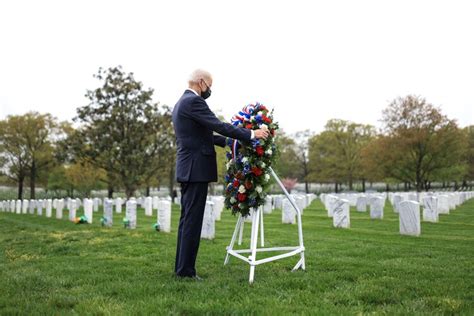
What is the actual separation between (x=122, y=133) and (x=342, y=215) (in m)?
23.0

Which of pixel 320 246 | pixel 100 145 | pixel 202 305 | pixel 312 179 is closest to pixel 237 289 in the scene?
pixel 202 305

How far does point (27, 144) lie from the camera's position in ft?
151

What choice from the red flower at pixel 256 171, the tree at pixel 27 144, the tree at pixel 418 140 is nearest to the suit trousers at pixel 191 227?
the red flower at pixel 256 171

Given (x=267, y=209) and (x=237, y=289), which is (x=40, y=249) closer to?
(x=237, y=289)

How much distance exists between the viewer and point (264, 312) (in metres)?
3.76

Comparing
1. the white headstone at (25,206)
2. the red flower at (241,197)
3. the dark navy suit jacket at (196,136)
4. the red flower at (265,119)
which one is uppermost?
the red flower at (265,119)

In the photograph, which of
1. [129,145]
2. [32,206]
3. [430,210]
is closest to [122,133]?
[129,145]

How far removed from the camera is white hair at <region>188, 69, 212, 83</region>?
560 centimetres

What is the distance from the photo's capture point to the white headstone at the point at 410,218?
11.1 meters

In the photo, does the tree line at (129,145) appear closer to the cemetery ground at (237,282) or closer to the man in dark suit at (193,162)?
the cemetery ground at (237,282)

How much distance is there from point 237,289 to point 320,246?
4496 millimetres

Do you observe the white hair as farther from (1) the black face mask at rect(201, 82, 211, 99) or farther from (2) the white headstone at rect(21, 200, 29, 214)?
(2) the white headstone at rect(21, 200, 29, 214)

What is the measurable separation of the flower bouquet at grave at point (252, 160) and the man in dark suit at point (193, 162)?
0.22 m

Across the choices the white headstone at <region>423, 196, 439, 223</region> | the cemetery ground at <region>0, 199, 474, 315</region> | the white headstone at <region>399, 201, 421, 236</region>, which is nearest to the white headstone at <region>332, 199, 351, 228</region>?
the white headstone at <region>399, 201, 421, 236</region>
